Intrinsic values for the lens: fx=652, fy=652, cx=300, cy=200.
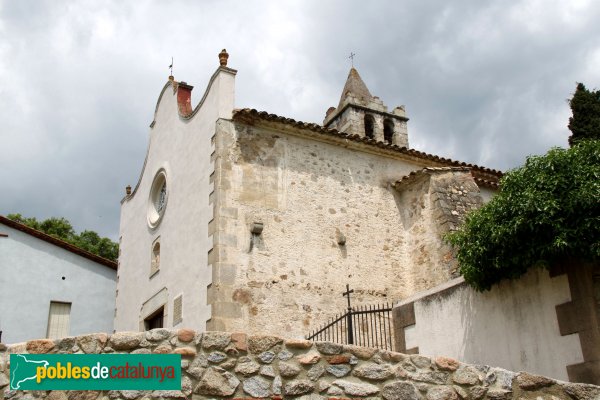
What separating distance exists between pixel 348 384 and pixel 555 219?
3.96 m

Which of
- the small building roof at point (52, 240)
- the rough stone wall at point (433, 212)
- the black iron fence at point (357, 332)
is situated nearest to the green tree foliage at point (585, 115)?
the rough stone wall at point (433, 212)

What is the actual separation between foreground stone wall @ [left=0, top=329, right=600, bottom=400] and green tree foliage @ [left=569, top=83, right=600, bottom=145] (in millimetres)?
9476

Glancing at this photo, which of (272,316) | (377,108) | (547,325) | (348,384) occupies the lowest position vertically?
(348,384)

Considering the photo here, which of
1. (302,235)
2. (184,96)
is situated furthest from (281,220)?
(184,96)

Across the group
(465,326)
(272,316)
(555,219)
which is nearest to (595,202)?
(555,219)

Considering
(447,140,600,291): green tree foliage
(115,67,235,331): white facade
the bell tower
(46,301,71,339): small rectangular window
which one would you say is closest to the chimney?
(115,67,235,331): white facade

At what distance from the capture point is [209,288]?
530 inches

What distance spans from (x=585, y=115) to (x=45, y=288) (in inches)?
614

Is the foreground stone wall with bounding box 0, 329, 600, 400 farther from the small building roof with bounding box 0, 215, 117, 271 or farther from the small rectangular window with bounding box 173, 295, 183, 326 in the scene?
the small building roof with bounding box 0, 215, 117, 271

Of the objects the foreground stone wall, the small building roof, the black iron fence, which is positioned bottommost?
the foreground stone wall

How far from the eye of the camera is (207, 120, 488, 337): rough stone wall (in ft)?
44.9

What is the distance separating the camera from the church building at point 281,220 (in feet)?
45.5

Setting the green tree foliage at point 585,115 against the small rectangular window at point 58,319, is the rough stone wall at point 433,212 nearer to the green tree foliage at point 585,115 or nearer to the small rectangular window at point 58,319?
the green tree foliage at point 585,115

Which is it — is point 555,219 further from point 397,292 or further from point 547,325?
point 397,292
